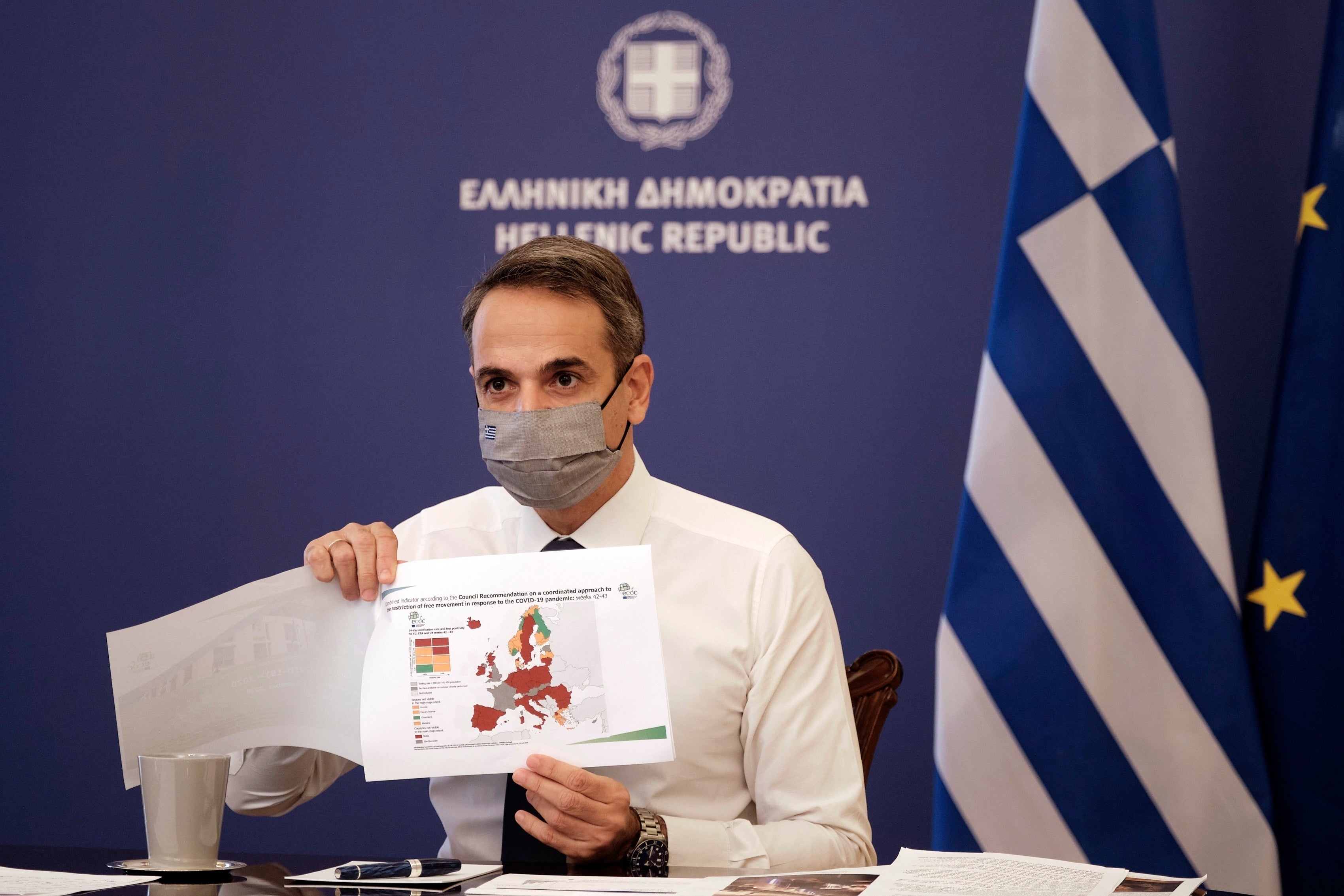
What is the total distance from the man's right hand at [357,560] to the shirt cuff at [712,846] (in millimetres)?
409

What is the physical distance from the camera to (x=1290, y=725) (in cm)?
238

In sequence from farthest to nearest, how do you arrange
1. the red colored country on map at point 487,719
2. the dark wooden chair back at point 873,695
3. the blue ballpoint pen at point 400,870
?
the dark wooden chair back at point 873,695, the red colored country on map at point 487,719, the blue ballpoint pen at point 400,870

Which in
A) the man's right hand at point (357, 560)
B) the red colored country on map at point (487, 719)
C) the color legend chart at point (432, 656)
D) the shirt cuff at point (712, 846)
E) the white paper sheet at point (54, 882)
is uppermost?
the man's right hand at point (357, 560)

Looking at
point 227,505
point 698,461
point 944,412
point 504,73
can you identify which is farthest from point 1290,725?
point 227,505

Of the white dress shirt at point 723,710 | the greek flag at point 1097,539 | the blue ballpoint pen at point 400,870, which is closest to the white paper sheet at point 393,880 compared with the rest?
the blue ballpoint pen at point 400,870

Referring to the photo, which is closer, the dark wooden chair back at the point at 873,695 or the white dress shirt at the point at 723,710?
the white dress shirt at the point at 723,710

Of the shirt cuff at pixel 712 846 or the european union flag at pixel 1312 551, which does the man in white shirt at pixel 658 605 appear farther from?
the european union flag at pixel 1312 551

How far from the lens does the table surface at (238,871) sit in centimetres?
106

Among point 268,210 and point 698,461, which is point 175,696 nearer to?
point 698,461

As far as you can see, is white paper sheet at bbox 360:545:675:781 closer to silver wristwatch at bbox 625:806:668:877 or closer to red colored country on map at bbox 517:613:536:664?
red colored country on map at bbox 517:613:536:664

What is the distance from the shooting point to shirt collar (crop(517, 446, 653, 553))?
1.67 metres

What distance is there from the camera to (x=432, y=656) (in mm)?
1246

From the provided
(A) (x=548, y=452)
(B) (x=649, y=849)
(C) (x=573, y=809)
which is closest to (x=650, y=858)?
(B) (x=649, y=849)

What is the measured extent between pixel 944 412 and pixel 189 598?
1.98 metres
